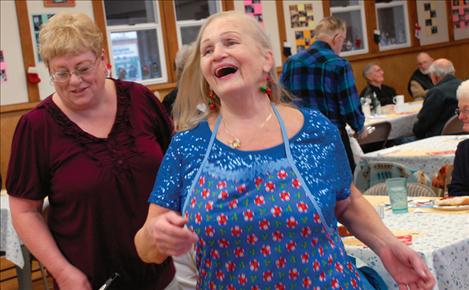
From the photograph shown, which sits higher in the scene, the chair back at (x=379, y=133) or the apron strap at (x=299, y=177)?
the apron strap at (x=299, y=177)

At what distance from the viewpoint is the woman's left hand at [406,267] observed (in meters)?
2.06

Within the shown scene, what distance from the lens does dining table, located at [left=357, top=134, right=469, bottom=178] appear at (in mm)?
5539

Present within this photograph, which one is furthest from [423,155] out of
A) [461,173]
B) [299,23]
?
[299,23]

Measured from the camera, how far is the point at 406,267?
209 centimetres

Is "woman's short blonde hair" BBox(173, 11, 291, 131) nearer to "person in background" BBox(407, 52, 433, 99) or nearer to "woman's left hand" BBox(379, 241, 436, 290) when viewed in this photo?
"woman's left hand" BBox(379, 241, 436, 290)

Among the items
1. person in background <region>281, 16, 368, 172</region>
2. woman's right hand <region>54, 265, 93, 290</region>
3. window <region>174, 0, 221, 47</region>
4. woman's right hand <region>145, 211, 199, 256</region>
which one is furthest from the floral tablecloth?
woman's right hand <region>145, 211, 199, 256</region>

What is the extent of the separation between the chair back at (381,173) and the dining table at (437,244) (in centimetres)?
151

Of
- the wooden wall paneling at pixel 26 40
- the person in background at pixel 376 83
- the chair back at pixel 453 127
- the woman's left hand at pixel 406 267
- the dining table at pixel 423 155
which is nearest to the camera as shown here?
the woman's left hand at pixel 406 267

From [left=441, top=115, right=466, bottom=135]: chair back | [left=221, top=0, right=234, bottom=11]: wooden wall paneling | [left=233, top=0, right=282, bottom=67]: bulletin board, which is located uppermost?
[left=221, top=0, right=234, bottom=11]: wooden wall paneling

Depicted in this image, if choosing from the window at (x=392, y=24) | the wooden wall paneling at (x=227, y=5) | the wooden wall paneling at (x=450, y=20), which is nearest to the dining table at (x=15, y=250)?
the wooden wall paneling at (x=227, y=5)

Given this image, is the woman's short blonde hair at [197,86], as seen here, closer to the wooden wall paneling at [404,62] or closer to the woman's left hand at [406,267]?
the woman's left hand at [406,267]

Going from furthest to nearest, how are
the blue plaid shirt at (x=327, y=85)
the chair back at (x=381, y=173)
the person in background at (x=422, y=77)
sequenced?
the person in background at (x=422, y=77), the blue plaid shirt at (x=327, y=85), the chair back at (x=381, y=173)

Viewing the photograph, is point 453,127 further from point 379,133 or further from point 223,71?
point 223,71

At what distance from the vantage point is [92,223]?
2.49 m
